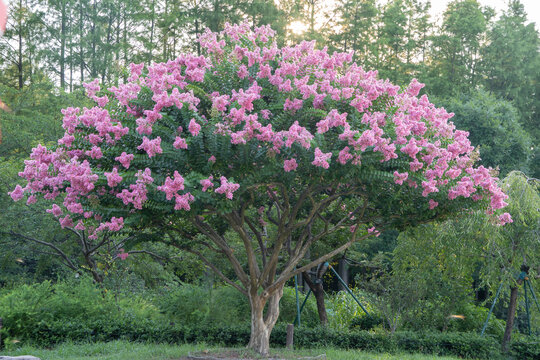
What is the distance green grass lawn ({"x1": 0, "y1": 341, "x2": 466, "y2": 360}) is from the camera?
346 inches

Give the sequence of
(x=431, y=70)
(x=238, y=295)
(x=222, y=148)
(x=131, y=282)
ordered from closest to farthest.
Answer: (x=222, y=148), (x=238, y=295), (x=131, y=282), (x=431, y=70)

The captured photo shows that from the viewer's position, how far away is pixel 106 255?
529 inches

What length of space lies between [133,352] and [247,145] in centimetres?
477

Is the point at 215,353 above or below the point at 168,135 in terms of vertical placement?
below

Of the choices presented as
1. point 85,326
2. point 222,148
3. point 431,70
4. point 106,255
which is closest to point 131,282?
point 106,255

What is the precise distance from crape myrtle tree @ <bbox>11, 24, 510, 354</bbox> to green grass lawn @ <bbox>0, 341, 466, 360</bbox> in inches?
57.4

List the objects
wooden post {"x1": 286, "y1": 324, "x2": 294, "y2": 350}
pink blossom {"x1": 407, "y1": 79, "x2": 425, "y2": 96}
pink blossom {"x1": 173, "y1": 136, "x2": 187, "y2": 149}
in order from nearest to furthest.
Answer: pink blossom {"x1": 173, "y1": 136, "x2": 187, "y2": 149} < pink blossom {"x1": 407, "y1": 79, "x2": 425, "y2": 96} < wooden post {"x1": 286, "y1": 324, "x2": 294, "y2": 350}

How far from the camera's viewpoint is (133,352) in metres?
9.11

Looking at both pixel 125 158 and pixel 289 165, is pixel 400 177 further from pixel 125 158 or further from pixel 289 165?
pixel 125 158

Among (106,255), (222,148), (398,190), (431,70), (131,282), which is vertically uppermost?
(431,70)

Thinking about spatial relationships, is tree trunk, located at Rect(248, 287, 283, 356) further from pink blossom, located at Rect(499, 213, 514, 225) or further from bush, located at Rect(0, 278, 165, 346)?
pink blossom, located at Rect(499, 213, 514, 225)

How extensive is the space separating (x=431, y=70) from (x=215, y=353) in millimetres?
22214

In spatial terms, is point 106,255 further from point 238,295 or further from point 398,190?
point 398,190

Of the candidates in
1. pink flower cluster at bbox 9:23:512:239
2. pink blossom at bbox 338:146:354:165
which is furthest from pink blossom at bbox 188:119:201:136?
pink blossom at bbox 338:146:354:165
